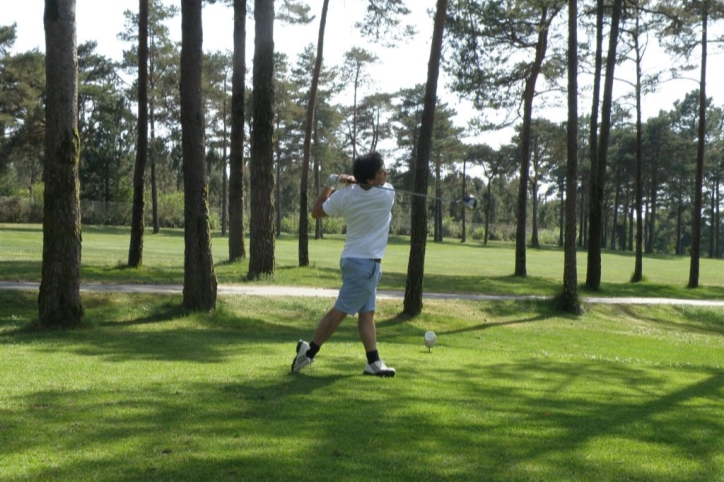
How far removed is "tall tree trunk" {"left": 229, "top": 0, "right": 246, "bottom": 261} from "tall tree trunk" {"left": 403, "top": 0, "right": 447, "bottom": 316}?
9903mm

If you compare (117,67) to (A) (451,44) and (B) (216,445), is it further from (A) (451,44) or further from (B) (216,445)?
(B) (216,445)

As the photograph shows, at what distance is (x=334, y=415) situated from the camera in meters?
6.30

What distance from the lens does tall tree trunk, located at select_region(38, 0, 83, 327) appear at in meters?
12.9

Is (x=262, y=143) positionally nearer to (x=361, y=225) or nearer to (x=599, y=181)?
(x=599, y=181)

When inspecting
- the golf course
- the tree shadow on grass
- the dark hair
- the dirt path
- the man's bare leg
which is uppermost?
the dark hair

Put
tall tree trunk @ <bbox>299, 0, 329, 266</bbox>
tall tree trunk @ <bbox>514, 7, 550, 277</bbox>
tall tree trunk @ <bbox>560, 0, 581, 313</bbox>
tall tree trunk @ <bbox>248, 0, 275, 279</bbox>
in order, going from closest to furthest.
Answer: tall tree trunk @ <bbox>560, 0, 581, 313</bbox> → tall tree trunk @ <bbox>248, 0, 275, 279</bbox> → tall tree trunk @ <bbox>299, 0, 329, 266</bbox> → tall tree trunk @ <bbox>514, 7, 550, 277</bbox>

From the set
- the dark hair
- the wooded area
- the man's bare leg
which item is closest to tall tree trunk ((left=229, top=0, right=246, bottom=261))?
the wooded area

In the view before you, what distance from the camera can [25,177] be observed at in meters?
117

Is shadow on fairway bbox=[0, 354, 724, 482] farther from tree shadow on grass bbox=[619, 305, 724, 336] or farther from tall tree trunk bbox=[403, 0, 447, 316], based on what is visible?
tree shadow on grass bbox=[619, 305, 724, 336]

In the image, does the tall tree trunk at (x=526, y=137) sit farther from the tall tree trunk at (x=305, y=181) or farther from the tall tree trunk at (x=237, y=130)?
the tall tree trunk at (x=237, y=130)

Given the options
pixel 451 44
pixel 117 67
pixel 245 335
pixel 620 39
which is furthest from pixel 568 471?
pixel 117 67

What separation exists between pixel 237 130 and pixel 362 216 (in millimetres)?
20476

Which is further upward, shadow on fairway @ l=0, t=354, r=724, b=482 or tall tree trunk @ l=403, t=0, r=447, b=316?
tall tree trunk @ l=403, t=0, r=447, b=316

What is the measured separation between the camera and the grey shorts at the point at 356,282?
7840 mm
